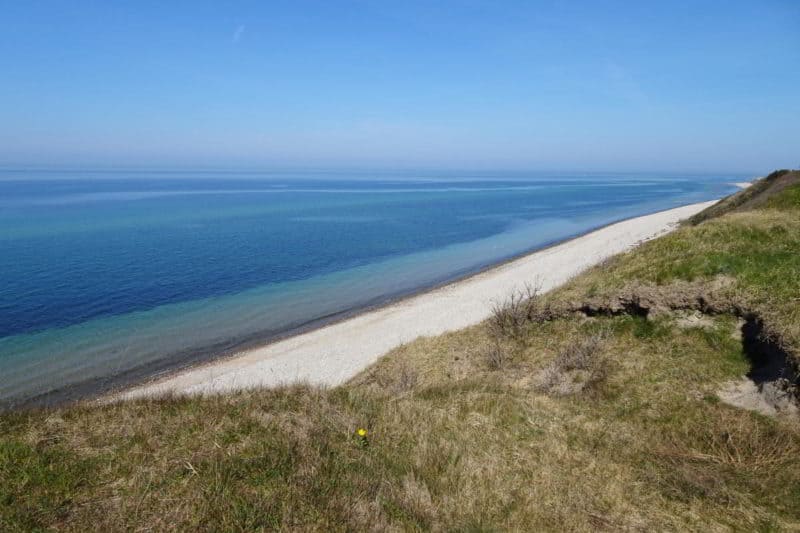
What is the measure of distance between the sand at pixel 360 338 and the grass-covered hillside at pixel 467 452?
5247 mm

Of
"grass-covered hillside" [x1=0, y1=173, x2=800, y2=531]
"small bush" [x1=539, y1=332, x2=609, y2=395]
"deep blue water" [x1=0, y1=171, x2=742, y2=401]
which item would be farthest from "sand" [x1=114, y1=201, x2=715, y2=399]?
"small bush" [x1=539, y1=332, x2=609, y2=395]

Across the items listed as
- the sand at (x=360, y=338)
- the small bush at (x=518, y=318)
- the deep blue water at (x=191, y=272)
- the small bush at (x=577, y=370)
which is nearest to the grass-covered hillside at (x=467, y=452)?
the small bush at (x=577, y=370)

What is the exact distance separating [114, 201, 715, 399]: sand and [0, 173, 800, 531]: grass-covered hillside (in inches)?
207

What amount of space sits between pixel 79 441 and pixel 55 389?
1635cm

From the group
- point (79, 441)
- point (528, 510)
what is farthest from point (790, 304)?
point (79, 441)

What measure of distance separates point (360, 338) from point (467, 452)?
58.9 ft

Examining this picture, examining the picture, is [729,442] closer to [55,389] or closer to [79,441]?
[79,441]

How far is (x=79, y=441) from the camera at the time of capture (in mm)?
6664

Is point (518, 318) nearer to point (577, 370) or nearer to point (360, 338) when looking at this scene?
point (577, 370)

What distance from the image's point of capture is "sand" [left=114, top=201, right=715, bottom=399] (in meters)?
19.9

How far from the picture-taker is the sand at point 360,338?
19.9m

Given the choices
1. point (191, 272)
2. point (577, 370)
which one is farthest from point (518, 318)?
point (191, 272)

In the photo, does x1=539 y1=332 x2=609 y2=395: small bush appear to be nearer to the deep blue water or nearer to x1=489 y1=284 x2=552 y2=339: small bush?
x1=489 y1=284 x2=552 y2=339: small bush

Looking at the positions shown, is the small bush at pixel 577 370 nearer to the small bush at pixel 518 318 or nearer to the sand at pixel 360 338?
the small bush at pixel 518 318
